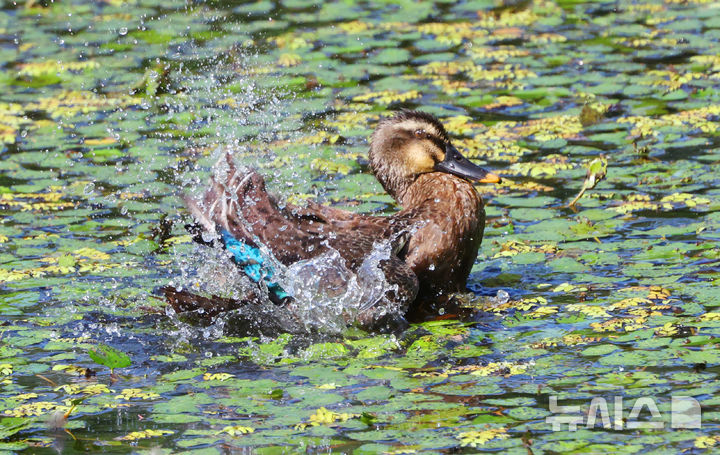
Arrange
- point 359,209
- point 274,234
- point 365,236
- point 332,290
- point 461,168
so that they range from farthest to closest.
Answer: point 359,209 < point 461,168 < point 365,236 < point 274,234 < point 332,290

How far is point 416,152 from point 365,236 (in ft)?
2.93

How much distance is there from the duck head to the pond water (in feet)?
2.15

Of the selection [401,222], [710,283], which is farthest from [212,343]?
[710,283]

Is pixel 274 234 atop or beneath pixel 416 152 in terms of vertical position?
beneath

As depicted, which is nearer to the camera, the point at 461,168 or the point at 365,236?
the point at 365,236

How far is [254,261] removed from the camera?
6402 millimetres

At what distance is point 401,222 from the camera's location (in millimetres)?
6754

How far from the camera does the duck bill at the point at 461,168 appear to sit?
23.6 feet

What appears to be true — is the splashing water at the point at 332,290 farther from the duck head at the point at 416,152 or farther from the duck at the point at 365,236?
the duck head at the point at 416,152

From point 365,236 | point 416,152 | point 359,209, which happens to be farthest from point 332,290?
point 359,209

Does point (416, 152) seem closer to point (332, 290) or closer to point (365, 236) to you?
point (365, 236)

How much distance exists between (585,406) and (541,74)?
6282mm

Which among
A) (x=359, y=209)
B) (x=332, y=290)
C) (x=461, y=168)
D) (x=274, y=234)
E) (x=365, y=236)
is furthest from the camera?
(x=359, y=209)

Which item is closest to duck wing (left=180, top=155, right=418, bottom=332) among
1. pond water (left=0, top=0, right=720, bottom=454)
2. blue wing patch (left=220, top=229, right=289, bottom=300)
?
blue wing patch (left=220, top=229, right=289, bottom=300)
